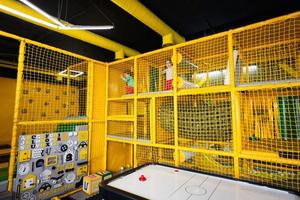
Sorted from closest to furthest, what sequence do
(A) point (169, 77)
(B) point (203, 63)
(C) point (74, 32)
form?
(A) point (169, 77)
(B) point (203, 63)
(C) point (74, 32)

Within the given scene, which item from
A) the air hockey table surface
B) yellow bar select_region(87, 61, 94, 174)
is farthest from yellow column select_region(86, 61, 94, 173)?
the air hockey table surface

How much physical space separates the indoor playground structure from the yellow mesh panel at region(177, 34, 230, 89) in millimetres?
15

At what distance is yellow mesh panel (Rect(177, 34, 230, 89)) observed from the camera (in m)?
2.10

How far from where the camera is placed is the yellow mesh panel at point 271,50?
1656 millimetres

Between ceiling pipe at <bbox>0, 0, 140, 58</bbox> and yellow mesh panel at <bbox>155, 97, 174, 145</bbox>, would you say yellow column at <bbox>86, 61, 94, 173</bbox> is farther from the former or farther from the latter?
yellow mesh panel at <bbox>155, 97, 174, 145</bbox>

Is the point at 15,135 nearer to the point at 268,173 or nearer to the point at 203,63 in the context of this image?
the point at 203,63

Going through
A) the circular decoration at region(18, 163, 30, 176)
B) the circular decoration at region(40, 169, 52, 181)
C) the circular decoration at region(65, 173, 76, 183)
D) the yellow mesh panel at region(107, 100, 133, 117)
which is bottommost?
the circular decoration at region(65, 173, 76, 183)

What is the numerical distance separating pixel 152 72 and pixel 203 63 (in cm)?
81

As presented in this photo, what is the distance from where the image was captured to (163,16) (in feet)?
11.0

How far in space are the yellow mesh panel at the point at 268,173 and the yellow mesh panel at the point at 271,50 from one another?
0.87m

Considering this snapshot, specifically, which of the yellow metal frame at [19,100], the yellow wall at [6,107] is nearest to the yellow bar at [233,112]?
the yellow metal frame at [19,100]

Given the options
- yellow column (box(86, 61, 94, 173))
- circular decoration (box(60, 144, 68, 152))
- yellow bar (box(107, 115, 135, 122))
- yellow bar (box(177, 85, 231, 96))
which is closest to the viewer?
yellow bar (box(177, 85, 231, 96))

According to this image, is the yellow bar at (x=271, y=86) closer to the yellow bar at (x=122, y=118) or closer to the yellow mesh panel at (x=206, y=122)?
the yellow mesh panel at (x=206, y=122)

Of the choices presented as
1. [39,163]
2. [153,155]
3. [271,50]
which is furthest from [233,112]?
[39,163]
